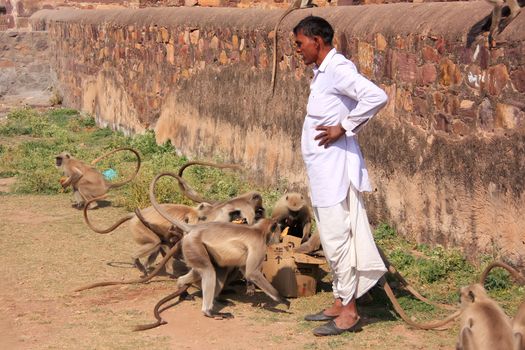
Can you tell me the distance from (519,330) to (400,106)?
298cm

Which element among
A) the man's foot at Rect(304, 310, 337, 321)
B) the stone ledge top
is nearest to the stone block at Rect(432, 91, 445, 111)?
the stone ledge top

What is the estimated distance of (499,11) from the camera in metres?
6.16

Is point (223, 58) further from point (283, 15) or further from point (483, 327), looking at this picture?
point (483, 327)

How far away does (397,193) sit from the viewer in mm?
7348

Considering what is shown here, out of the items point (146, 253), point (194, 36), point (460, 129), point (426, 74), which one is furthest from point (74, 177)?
point (460, 129)

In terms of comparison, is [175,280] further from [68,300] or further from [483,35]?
[483,35]

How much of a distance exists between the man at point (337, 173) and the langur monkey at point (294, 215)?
138 centimetres

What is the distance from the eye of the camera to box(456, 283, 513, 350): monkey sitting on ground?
14.6 feet

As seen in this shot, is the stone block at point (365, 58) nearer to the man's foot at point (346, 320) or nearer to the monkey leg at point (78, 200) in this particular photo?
the man's foot at point (346, 320)

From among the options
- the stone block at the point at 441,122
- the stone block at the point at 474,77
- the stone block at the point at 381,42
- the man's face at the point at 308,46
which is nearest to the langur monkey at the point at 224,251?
the man's face at the point at 308,46

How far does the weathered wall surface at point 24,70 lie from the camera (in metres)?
17.5

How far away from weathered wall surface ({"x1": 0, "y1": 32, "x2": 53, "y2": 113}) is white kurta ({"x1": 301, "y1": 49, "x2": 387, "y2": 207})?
489 inches

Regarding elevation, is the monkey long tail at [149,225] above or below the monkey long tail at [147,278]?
above

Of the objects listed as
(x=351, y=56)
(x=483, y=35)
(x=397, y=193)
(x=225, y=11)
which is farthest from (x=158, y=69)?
(x=483, y=35)
